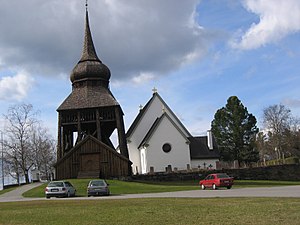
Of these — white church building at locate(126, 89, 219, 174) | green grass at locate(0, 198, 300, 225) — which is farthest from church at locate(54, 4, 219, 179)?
Result: green grass at locate(0, 198, 300, 225)

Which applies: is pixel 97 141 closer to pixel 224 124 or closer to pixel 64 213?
pixel 64 213

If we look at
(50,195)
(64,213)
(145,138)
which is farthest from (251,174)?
(64,213)

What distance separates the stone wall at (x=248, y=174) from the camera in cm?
4394

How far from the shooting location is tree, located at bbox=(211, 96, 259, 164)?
67.8 m

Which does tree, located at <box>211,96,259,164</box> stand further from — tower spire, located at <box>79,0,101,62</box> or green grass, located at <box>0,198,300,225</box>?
green grass, located at <box>0,198,300,225</box>

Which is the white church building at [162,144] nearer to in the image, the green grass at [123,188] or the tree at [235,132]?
the green grass at [123,188]

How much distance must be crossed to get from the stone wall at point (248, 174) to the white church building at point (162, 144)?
10.8 ft

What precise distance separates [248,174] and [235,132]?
22.4 m

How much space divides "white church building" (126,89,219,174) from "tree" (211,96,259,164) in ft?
41.2

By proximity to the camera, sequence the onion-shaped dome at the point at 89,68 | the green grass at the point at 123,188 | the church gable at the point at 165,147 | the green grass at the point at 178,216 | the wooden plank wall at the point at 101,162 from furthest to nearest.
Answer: the church gable at the point at 165,147, the onion-shaped dome at the point at 89,68, the wooden plank wall at the point at 101,162, the green grass at the point at 123,188, the green grass at the point at 178,216

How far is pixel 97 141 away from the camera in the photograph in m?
42.8

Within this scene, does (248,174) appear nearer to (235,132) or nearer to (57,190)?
(235,132)

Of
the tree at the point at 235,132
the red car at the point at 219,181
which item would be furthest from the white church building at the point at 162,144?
the red car at the point at 219,181

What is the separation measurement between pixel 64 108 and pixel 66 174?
333 inches
